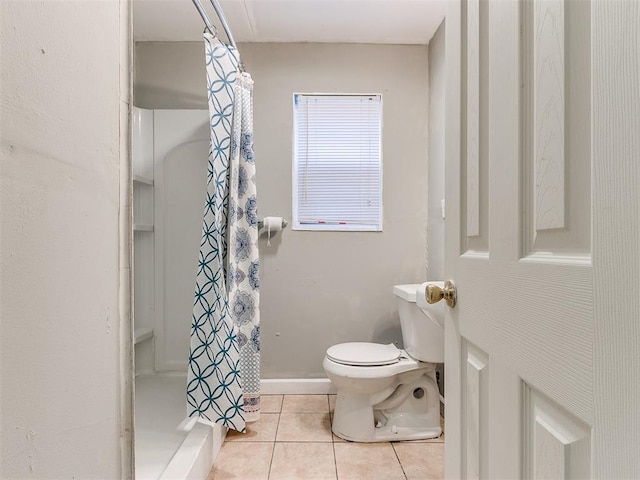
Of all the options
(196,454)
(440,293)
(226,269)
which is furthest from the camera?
(226,269)

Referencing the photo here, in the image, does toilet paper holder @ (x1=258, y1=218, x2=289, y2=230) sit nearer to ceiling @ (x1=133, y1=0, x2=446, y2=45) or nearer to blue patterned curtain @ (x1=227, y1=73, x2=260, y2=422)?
blue patterned curtain @ (x1=227, y1=73, x2=260, y2=422)

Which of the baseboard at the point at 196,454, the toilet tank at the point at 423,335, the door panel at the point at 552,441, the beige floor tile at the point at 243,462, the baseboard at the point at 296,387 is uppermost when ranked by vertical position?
the door panel at the point at 552,441

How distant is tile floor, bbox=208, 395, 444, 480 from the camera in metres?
1.48

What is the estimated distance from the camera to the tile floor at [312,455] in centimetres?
148

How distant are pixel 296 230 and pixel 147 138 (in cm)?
98

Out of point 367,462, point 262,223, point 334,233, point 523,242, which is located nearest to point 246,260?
point 262,223

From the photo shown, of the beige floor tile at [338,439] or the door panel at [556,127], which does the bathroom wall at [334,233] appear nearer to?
the beige floor tile at [338,439]

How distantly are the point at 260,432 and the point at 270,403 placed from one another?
0.33 meters

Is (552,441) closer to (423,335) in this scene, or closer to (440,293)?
(440,293)

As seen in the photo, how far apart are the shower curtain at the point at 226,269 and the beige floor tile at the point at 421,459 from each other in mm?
726

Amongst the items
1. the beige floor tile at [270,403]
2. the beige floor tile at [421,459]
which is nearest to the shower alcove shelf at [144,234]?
the beige floor tile at [270,403]

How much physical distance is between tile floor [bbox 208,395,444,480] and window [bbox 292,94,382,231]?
3.77ft

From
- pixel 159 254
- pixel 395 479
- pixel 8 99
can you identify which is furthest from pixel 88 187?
pixel 395 479

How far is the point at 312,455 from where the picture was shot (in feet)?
5.27
